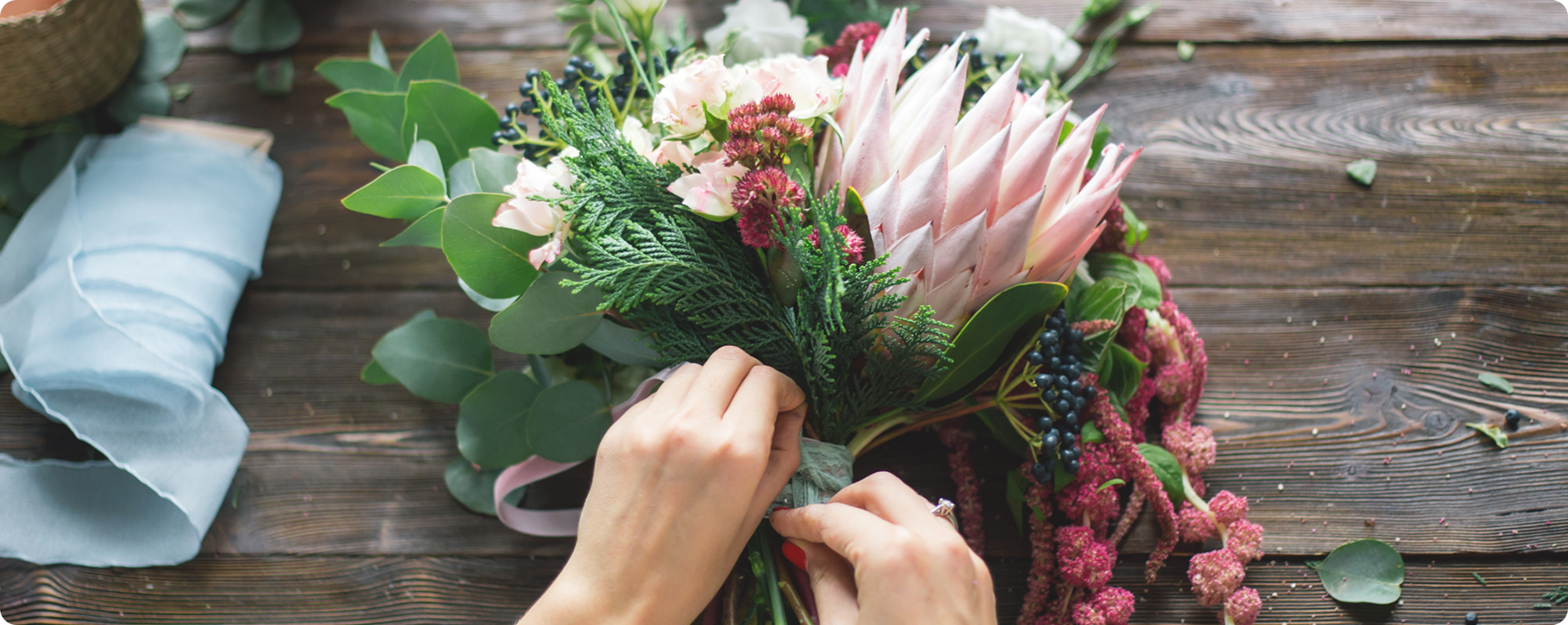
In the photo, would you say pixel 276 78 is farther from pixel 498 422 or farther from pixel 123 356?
pixel 498 422

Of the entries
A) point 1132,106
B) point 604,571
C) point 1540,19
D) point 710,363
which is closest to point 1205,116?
point 1132,106

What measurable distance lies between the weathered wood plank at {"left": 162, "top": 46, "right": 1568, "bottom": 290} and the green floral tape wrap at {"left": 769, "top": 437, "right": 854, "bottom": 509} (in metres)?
0.55

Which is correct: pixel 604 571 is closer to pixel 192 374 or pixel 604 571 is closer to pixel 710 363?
pixel 710 363

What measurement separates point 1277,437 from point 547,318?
32.9 inches

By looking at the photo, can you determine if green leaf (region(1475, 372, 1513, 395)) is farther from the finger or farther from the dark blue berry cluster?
the finger

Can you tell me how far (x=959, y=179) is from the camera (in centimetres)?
61

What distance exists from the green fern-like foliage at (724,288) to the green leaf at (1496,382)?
759mm

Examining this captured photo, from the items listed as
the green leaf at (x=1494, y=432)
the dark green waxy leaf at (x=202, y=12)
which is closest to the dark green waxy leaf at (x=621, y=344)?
the dark green waxy leaf at (x=202, y=12)

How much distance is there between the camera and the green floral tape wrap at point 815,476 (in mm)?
682

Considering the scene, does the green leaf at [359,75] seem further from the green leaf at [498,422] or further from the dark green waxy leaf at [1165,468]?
the dark green waxy leaf at [1165,468]

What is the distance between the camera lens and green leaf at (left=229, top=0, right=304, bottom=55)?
108 centimetres

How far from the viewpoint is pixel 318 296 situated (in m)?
1.01

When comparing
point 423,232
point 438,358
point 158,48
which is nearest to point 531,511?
point 438,358

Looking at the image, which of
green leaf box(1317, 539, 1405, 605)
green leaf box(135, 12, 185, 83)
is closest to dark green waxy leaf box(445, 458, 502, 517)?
green leaf box(135, 12, 185, 83)
